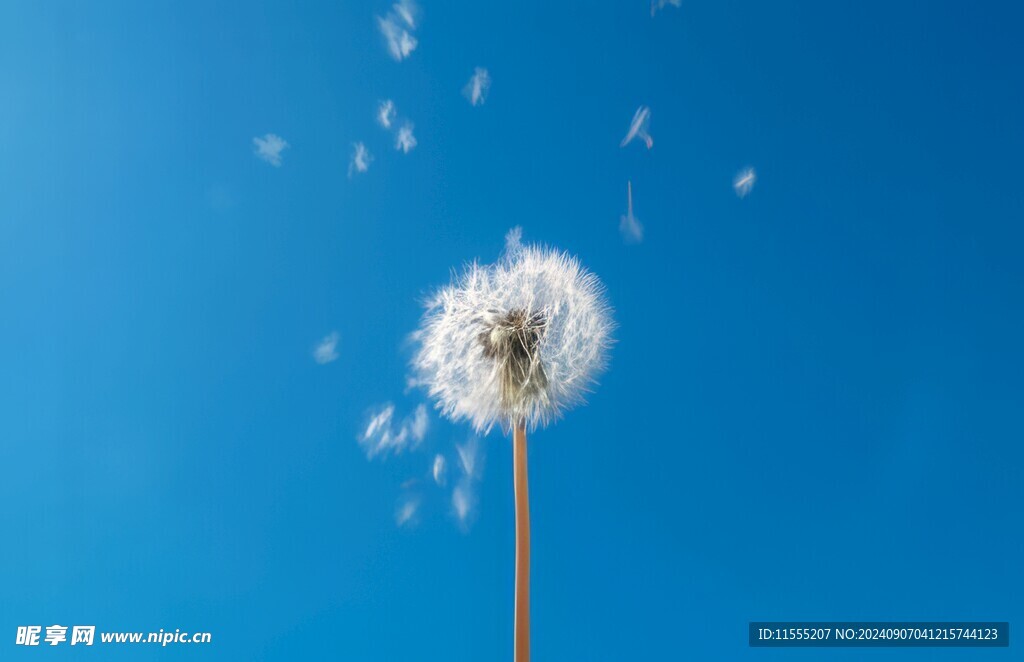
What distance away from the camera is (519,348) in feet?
38.7

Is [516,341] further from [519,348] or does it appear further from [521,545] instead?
[521,545]

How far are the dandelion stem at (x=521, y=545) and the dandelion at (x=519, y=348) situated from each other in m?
0.01

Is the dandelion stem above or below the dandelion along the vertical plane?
below

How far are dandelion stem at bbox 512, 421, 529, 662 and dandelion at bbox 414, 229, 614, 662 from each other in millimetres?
13

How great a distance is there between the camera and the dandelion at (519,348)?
11484 mm

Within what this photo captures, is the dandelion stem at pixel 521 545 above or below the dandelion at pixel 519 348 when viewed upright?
Result: below

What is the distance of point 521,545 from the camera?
1134cm

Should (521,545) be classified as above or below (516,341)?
below

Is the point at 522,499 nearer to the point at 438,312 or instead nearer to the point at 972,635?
the point at 438,312

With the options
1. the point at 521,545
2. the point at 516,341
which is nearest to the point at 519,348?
the point at 516,341

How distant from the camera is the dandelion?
11484mm

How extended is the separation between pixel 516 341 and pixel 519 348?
4.3 inches

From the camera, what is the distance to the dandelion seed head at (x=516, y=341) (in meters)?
11.6

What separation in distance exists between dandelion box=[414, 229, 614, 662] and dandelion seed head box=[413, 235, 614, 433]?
1 cm
